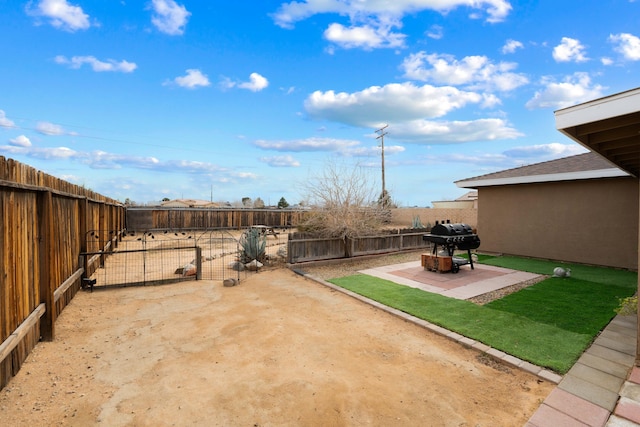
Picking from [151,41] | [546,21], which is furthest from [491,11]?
[151,41]

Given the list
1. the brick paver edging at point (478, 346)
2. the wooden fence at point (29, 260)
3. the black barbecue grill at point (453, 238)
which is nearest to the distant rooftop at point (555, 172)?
the black barbecue grill at point (453, 238)

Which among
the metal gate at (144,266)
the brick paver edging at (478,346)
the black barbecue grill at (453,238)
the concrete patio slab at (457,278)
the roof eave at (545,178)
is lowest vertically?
the brick paver edging at (478,346)

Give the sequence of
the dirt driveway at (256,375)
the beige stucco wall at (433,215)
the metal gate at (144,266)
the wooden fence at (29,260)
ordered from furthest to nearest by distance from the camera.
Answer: the beige stucco wall at (433,215) → the metal gate at (144,266) → the wooden fence at (29,260) → the dirt driveway at (256,375)

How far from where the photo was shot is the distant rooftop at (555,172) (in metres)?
8.17

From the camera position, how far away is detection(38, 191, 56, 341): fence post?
12.0ft

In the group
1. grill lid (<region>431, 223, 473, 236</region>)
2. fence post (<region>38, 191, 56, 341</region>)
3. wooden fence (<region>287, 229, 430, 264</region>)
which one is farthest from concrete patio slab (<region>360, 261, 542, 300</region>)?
fence post (<region>38, 191, 56, 341</region>)

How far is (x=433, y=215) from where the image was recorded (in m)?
22.3

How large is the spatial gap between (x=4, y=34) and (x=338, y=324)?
47.4 feet

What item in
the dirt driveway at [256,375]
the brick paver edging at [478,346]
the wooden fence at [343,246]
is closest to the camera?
the dirt driveway at [256,375]

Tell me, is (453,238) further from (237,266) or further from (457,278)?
(237,266)

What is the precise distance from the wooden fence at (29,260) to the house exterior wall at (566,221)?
12182 mm

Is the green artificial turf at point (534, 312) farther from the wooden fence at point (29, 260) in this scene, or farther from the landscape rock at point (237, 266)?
the wooden fence at point (29, 260)

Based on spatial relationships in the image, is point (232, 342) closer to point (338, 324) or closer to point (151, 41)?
point (338, 324)

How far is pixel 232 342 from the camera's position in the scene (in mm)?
3795
